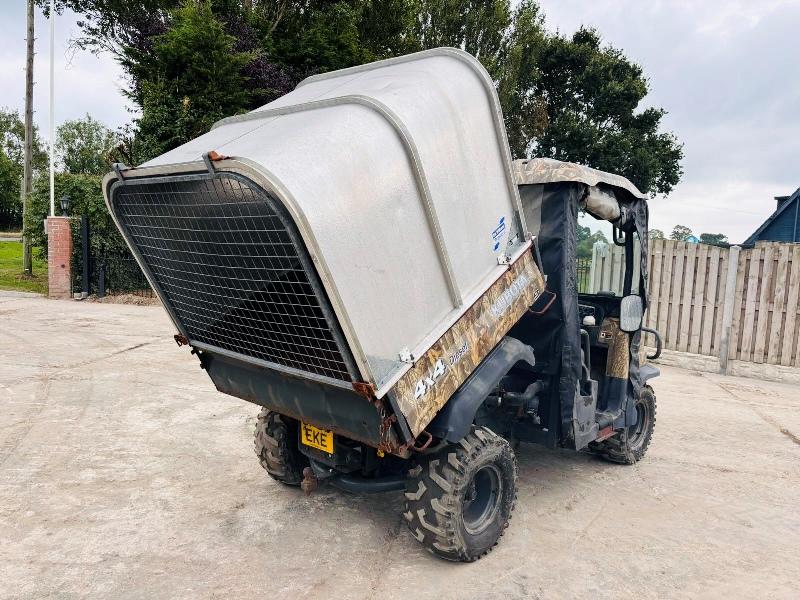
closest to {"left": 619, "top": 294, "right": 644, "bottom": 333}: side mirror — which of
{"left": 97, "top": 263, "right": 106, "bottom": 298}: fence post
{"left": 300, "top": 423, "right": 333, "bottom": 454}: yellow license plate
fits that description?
{"left": 300, "top": 423, "right": 333, "bottom": 454}: yellow license plate

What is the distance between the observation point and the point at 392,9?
64.3ft

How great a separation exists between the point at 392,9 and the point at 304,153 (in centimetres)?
1954

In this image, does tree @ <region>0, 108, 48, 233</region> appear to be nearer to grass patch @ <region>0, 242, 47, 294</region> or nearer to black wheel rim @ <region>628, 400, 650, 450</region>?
grass patch @ <region>0, 242, 47, 294</region>

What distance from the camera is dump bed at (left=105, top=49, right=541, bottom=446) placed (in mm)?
2441

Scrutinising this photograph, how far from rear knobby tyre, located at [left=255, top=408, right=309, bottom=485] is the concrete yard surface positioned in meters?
0.20

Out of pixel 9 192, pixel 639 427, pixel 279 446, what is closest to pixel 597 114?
pixel 639 427

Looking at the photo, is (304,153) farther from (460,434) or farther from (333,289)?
(460,434)

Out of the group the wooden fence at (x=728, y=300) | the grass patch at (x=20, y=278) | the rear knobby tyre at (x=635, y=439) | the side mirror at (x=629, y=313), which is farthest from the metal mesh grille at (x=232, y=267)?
the grass patch at (x=20, y=278)

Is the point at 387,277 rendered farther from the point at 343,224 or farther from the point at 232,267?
the point at 232,267

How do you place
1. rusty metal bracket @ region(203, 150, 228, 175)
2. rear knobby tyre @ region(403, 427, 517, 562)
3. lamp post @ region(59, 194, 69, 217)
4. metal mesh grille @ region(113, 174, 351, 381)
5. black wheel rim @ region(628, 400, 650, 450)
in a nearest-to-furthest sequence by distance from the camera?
1. rusty metal bracket @ region(203, 150, 228, 175)
2. metal mesh grille @ region(113, 174, 351, 381)
3. rear knobby tyre @ region(403, 427, 517, 562)
4. black wheel rim @ region(628, 400, 650, 450)
5. lamp post @ region(59, 194, 69, 217)

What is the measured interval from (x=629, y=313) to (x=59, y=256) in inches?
576

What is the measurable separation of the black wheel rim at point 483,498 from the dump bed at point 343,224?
0.77 m

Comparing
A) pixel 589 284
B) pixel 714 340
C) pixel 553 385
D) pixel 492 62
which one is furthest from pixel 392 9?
pixel 553 385

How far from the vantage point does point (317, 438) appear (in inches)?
137
